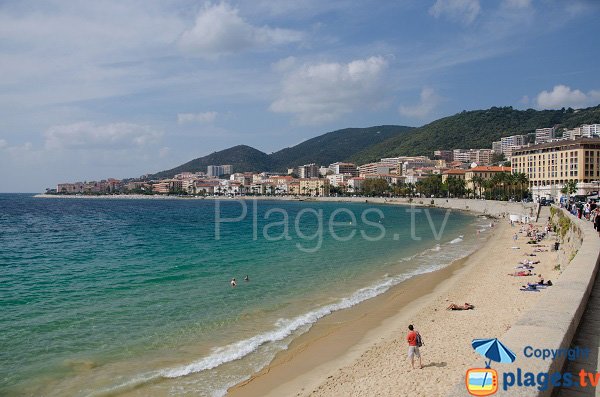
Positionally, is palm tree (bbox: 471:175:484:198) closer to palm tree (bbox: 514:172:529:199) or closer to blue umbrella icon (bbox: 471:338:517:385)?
palm tree (bbox: 514:172:529:199)

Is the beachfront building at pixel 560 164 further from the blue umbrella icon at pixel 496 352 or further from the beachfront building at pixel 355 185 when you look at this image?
the beachfront building at pixel 355 185

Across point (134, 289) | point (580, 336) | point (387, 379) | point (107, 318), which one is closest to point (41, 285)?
point (134, 289)

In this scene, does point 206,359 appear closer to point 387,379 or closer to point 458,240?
point 387,379

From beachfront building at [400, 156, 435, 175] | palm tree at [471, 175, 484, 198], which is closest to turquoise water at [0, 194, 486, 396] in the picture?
palm tree at [471, 175, 484, 198]

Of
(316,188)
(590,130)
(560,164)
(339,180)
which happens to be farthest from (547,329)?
(590,130)

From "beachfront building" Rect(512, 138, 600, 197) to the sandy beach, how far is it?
63.6 meters

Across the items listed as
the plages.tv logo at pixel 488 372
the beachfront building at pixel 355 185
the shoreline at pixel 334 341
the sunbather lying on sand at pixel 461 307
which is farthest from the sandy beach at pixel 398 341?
the beachfront building at pixel 355 185

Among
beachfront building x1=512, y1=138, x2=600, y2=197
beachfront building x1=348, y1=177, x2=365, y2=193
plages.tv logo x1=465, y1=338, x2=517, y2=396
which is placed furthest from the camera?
beachfront building x1=348, y1=177, x2=365, y2=193

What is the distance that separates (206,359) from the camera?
12.5m

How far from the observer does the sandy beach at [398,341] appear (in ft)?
34.1

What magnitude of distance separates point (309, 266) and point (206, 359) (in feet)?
51.5

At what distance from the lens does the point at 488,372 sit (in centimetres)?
460

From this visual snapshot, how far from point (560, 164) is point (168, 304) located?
297 feet

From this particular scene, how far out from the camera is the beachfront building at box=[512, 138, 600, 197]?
82500 mm
